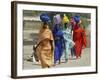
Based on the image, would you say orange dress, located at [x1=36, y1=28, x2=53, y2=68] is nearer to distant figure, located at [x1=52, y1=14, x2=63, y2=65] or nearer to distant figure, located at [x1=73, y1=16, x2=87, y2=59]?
distant figure, located at [x1=52, y1=14, x2=63, y2=65]

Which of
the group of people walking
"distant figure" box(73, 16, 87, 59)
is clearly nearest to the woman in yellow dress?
the group of people walking

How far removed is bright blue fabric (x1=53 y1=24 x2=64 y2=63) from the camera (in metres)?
2.05

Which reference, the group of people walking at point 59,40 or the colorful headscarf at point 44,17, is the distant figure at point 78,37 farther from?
the colorful headscarf at point 44,17

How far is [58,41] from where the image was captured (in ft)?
6.79

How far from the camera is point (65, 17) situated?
209cm

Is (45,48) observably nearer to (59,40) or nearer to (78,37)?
(59,40)

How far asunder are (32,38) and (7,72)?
1.05ft

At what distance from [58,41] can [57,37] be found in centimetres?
3

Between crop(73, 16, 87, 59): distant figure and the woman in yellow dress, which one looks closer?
the woman in yellow dress

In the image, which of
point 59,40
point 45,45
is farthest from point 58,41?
point 45,45

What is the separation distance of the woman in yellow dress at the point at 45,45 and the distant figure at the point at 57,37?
4cm

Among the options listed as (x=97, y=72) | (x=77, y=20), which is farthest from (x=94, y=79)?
(x=77, y=20)

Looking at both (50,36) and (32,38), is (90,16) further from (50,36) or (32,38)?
(32,38)

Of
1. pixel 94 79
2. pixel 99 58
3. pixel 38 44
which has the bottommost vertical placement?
pixel 94 79
